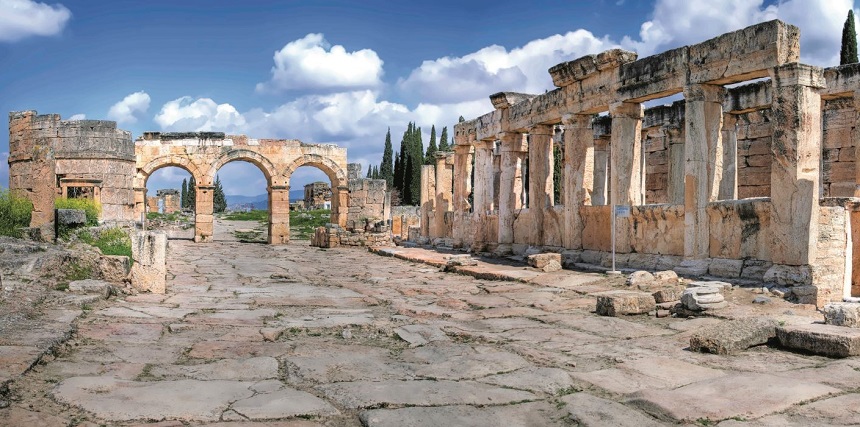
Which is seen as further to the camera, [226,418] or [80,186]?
[80,186]

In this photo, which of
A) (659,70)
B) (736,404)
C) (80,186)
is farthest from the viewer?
(80,186)

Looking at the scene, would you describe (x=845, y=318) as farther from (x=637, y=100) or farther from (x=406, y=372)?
(x=637, y=100)

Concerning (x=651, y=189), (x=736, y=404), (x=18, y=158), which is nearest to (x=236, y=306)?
(x=736, y=404)

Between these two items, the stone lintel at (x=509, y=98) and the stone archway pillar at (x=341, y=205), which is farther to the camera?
the stone archway pillar at (x=341, y=205)

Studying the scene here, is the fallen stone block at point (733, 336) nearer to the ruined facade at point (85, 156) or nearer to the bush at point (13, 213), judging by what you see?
the bush at point (13, 213)

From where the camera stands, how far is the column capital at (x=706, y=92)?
10281 millimetres

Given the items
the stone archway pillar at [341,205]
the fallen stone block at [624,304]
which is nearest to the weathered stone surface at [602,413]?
the fallen stone block at [624,304]

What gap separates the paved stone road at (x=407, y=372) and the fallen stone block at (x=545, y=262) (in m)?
4.17

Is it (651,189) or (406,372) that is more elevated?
(651,189)

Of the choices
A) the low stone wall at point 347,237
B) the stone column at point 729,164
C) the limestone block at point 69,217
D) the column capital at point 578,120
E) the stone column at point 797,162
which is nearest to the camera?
the stone column at point 797,162

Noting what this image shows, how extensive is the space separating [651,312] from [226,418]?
5.09 m

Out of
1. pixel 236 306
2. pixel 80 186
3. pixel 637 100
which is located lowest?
pixel 236 306

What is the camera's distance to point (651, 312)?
23.8 ft

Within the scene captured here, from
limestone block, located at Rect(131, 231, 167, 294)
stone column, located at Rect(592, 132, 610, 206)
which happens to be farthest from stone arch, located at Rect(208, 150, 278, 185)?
limestone block, located at Rect(131, 231, 167, 294)
